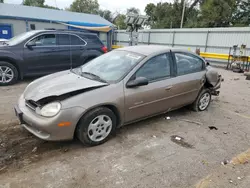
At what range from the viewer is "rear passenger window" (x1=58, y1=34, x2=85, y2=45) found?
23.7 feet

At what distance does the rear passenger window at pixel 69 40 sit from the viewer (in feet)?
23.7

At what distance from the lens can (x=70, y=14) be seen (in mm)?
20938

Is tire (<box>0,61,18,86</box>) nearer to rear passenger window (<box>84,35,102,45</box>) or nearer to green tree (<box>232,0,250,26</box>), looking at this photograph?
rear passenger window (<box>84,35,102,45</box>)

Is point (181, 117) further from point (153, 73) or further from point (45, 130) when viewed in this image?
point (45, 130)

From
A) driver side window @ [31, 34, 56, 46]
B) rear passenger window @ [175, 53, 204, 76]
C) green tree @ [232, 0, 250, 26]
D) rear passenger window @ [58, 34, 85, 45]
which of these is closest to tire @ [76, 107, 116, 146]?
rear passenger window @ [175, 53, 204, 76]

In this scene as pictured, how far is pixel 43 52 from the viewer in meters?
6.78

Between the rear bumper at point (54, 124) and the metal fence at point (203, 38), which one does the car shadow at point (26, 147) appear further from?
the metal fence at point (203, 38)

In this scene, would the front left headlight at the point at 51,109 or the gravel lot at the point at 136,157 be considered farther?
the front left headlight at the point at 51,109

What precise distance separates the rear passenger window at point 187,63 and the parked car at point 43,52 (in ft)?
14.1

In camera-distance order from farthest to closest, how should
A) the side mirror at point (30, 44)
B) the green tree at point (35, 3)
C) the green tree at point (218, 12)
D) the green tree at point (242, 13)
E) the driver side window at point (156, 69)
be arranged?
1. the green tree at point (35, 3)
2. the green tree at point (242, 13)
3. the green tree at point (218, 12)
4. the side mirror at point (30, 44)
5. the driver side window at point (156, 69)

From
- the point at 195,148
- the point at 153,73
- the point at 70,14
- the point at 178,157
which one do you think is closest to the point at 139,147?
the point at 178,157

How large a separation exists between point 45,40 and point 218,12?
2565 cm

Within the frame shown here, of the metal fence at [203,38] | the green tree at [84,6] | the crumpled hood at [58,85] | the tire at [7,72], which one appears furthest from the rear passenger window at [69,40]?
the green tree at [84,6]

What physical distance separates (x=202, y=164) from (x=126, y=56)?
228 cm
